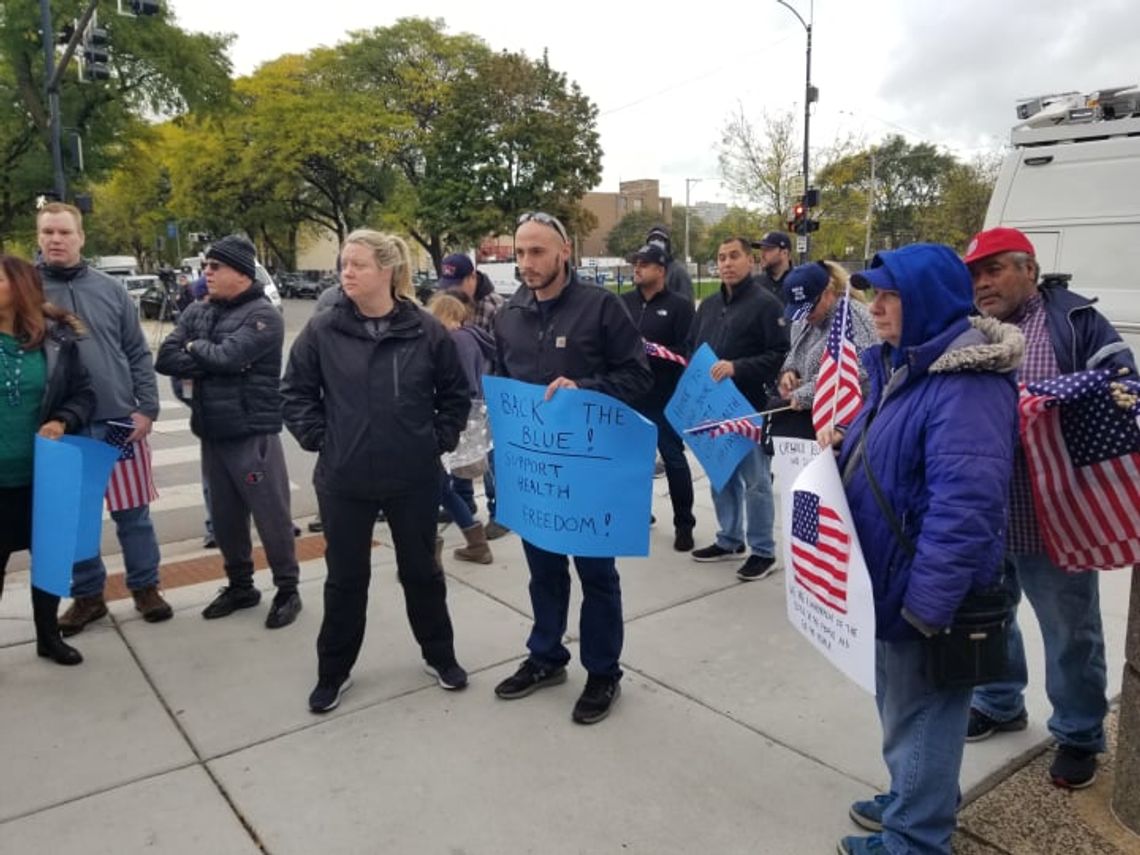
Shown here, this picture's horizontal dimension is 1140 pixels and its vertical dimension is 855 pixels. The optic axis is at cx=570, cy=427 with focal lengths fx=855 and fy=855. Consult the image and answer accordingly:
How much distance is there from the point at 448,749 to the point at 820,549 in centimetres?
164

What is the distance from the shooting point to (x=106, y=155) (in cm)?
2870

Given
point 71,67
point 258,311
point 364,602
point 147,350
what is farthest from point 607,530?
point 71,67

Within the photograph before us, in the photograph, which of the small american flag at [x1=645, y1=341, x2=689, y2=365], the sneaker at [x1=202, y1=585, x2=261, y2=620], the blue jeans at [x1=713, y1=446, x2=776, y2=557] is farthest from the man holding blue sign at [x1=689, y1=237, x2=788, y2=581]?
the sneaker at [x1=202, y1=585, x2=261, y2=620]

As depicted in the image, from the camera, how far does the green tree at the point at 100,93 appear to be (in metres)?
25.8

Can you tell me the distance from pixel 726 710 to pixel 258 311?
2.87 m

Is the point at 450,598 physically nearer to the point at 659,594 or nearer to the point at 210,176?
the point at 659,594

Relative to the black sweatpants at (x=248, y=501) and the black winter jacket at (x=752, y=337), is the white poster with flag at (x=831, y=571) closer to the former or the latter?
the black winter jacket at (x=752, y=337)

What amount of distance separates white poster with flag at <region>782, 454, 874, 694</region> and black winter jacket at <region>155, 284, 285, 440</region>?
2.78 m

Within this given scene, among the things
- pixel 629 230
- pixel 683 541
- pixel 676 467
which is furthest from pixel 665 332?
pixel 629 230

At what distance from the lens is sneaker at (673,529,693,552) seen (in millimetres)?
5449

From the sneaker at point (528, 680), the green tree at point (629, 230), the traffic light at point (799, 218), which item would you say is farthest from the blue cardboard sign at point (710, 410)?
the green tree at point (629, 230)

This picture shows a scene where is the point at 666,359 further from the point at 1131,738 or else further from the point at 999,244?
the point at 1131,738

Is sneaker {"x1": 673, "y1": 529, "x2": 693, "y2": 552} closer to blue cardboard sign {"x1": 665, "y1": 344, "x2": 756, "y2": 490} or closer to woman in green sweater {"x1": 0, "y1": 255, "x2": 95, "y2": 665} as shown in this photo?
blue cardboard sign {"x1": 665, "y1": 344, "x2": 756, "y2": 490}

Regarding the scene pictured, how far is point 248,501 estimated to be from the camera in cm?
436
